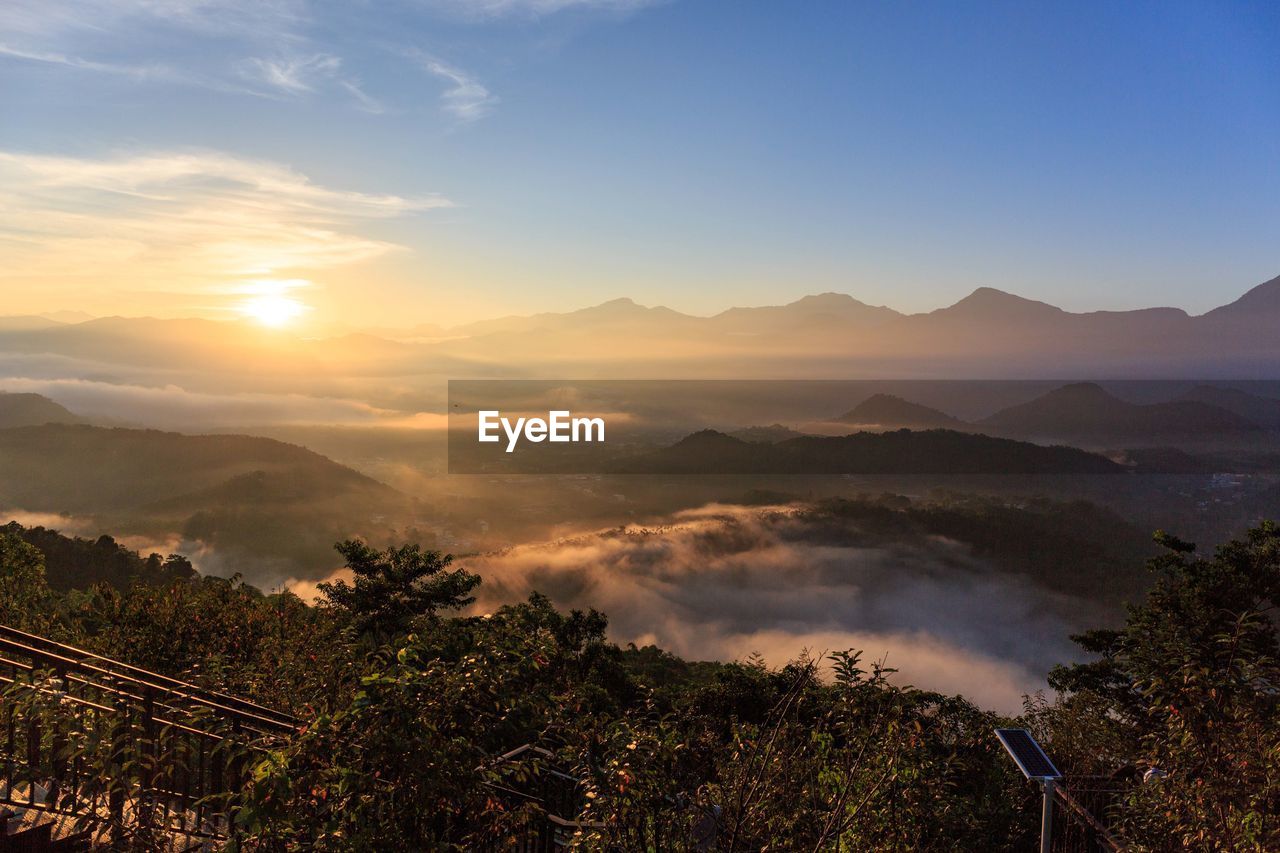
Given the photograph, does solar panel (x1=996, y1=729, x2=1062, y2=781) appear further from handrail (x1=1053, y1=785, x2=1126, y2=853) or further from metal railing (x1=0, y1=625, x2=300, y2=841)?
metal railing (x1=0, y1=625, x2=300, y2=841)

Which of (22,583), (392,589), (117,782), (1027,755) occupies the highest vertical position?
(117,782)

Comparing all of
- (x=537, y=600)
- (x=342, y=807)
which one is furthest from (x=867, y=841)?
(x=537, y=600)

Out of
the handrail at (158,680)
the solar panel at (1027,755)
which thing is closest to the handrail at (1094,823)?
the solar panel at (1027,755)

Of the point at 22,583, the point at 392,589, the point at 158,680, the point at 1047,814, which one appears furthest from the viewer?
the point at 392,589

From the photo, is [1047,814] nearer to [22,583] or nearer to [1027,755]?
[1027,755]

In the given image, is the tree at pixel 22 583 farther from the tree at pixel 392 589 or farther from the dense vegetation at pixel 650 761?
the tree at pixel 392 589

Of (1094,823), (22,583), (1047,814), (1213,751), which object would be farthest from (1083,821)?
(22,583)
